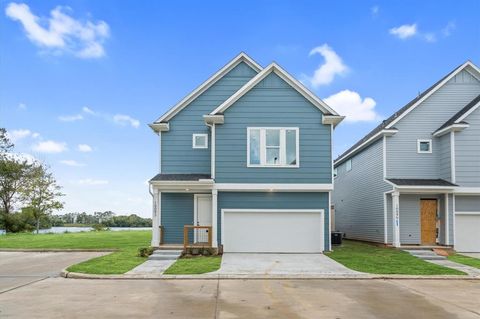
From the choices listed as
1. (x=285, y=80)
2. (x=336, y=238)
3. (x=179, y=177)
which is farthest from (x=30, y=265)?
(x=336, y=238)

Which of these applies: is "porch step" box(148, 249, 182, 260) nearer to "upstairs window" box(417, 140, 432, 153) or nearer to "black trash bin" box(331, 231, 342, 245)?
"black trash bin" box(331, 231, 342, 245)

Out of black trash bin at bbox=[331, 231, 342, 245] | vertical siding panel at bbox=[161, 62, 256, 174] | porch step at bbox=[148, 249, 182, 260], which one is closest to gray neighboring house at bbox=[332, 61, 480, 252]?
black trash bin at bbox=[331, 231, 342, 245]

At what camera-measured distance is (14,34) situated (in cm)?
1612

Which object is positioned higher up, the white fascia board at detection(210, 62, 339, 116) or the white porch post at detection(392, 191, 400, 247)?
the white fascia board at detection(210, 62, 339, 116)

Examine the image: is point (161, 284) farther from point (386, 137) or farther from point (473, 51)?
point (473, 51)

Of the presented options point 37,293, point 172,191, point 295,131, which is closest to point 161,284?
point 37,293

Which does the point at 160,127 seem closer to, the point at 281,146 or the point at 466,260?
the point at 281,146

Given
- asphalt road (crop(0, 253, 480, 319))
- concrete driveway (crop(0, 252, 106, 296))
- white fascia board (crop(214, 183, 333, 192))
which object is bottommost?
concrete driveway (crop(0, 252, 106, 296))

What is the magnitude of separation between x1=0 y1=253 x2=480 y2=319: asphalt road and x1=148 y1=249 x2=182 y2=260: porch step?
3908 mm

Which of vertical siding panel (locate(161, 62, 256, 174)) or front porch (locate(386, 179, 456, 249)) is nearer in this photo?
front porch (locate(386, 179, 456, 249))

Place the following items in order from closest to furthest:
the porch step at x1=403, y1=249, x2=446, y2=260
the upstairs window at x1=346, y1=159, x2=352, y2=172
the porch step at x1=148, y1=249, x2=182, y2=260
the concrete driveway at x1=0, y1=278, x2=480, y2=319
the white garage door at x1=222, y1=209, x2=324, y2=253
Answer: the concrete driveway at x1=0, y1=278, x2=480, y2=319, the porch step at x1=148, y1=249, x2=182, y2=260, the porch step at x1=403, y1=249, x2=446, y2=260, the white garage door at x1=222, y1=209, x2=324, y2=253, the upstairs window at x1=346, y1=159, x2=352, y2=172

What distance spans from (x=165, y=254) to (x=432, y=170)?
13.0m

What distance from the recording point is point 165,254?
1467 centimetres

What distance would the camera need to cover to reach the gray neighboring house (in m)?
17.0
